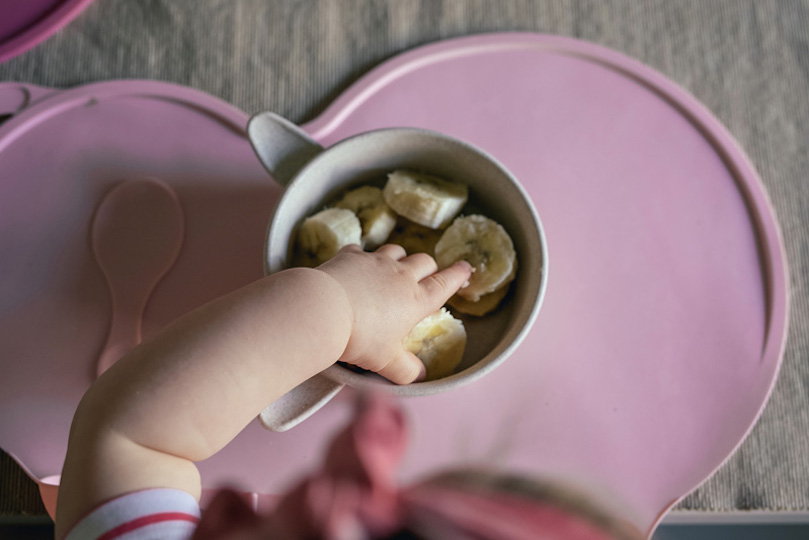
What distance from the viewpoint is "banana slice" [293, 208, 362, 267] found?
481 millimetres

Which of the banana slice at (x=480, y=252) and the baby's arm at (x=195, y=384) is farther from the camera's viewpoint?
the banana slice at (x=480, y=252)

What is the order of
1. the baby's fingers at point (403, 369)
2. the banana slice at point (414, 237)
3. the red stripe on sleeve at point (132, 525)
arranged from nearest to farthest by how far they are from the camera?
the red stripe on sleeve at point (132, 525) → the baby's fingers at point (403, 369) → the banana slice at point (414, 237)

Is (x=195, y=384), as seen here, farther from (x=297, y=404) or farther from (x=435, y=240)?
(x=435, y=240)

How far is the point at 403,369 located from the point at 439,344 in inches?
2.3

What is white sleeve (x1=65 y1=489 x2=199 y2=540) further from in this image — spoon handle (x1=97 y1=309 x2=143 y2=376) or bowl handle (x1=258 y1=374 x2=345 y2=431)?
spoon handle (x1=97 y1=309 x2=143 y2=376)

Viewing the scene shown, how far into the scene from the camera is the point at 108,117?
63 centimetres

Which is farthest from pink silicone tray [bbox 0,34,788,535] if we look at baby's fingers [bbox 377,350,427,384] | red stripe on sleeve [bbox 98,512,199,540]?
red stripe on sleeve [bbox 98,512,199,540]

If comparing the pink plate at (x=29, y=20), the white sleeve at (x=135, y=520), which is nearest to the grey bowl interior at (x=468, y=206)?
the white sleeve at (x=135, y=520)

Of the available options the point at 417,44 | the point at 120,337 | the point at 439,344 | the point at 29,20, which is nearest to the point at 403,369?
the point at 439,344

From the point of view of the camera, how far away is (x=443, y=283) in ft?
1.51

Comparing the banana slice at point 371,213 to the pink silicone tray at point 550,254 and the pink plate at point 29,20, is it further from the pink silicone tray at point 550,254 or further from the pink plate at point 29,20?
the pink plate at point 29,20

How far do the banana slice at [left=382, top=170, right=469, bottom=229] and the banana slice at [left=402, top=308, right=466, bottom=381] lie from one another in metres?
0.08

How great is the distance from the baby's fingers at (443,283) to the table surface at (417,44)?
28 cm

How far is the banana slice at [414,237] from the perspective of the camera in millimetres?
534
